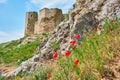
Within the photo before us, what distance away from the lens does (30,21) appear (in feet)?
130

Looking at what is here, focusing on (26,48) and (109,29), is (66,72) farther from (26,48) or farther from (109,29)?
(26,48)

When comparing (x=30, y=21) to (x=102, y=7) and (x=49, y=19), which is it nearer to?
(x=49, y=19)

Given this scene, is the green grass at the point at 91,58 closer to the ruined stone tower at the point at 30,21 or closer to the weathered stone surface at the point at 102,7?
the weathered stone surface at the point at 102,7

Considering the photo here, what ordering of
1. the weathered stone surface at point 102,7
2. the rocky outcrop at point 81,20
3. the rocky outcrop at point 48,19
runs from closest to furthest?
the weathered stone surface at point 102,7 < the rocky outcrop at point 81,20 < the rocky outcrop at point 48,19

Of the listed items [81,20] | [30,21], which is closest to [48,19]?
[30,21]

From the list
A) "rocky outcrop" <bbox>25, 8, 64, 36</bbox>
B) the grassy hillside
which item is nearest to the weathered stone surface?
the grassy hillside

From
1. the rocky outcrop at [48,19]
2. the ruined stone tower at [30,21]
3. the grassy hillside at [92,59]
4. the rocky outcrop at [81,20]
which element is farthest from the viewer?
the ruined stone tower at [30,21]

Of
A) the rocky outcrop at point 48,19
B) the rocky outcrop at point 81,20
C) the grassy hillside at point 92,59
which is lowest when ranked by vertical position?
the grassy hillside at point 92,59

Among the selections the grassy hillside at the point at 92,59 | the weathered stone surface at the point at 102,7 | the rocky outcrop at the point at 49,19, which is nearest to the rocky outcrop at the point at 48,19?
the rocky outcrop at the point at 49,19

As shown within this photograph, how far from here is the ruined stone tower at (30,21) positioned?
39.2 meters

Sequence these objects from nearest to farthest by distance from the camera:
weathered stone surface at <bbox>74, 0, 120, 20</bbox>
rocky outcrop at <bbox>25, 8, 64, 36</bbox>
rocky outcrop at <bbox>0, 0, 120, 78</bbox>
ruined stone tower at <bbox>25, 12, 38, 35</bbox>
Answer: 1. weathered stone surface at <bbox>74, 0, 120, 20</bbox>
2. rocky outcrop at <bbox>0, 0, 120, 78</bbox>
3. rocky outcrop at <bbox>25, 8, 64, 36</bbox>
4. ruined stone tower at <bbox>25, 12, 38, 35</bbox>

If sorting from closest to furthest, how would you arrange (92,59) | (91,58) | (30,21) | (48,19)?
(92,59), (91,58), (48,19), (30,21)

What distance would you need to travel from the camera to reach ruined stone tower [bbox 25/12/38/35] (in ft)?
129

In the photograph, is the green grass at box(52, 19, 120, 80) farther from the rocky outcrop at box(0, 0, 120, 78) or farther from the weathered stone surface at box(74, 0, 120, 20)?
the rocky outcrop at box(0, 0, 120, 78)
